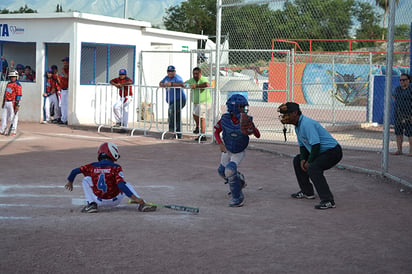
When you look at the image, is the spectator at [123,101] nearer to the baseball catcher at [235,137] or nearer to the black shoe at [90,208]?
the baseball catcher at [235,137]

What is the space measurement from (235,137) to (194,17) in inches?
2192

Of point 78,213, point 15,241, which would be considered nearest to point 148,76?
point 78,213

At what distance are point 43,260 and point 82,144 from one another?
9327mm

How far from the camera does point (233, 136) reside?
806 cm

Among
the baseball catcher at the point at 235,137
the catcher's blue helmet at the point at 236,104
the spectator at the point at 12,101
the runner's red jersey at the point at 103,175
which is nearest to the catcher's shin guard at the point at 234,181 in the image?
the baseball catcher at the point at 235,137

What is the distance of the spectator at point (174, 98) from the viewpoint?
625 inches

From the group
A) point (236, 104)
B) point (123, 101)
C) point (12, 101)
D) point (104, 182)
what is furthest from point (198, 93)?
point (104, 182)

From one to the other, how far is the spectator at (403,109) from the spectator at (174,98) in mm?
5592

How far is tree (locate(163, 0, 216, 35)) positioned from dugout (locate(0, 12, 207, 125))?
121ft

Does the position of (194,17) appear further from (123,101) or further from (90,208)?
(90,208)

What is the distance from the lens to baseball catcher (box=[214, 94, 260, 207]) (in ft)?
25.4

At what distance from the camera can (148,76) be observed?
21531 millimetres

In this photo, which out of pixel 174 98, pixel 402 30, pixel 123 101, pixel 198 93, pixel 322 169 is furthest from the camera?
pixel 123 101

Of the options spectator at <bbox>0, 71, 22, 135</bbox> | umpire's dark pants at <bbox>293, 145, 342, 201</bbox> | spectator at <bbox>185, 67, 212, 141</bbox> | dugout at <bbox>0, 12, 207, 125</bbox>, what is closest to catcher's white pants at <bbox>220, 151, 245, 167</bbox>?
umpire's dark pants at <bbox>293, 145, 342, 201</bbox>
